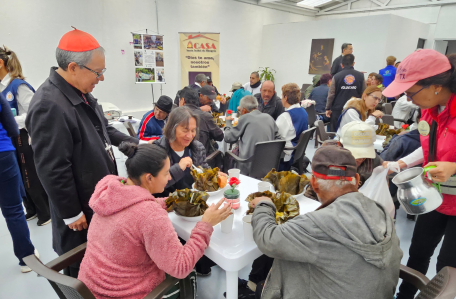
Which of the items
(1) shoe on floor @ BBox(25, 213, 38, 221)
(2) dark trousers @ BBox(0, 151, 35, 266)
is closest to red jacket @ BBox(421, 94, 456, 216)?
(2) dark trousers @ BBox(0, 151, 35, 266)

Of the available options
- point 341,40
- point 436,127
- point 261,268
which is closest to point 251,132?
point 261,268

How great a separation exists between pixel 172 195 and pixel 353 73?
4.13m

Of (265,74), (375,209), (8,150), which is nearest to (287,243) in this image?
(375,209)

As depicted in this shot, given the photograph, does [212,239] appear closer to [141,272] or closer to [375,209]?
[141,272]

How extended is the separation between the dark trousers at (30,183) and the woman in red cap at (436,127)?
9.40ft

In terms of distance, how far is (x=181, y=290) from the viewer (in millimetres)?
1237

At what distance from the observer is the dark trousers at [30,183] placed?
244cm

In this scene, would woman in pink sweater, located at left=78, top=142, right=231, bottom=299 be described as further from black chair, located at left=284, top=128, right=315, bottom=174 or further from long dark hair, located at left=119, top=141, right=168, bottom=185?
black chair, located at left=284, top=128, right=315, bottom=174

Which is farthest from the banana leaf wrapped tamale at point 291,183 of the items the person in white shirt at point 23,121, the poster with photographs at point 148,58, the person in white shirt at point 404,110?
the poster with photographs at point 148,58

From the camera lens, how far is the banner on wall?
259 inches

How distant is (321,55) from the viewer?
8.73 m

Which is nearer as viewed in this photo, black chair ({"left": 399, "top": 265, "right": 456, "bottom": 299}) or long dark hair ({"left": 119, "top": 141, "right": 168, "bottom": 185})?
black chair ({"left": 399, "top": 265, "right": 456, "bottom": 299})

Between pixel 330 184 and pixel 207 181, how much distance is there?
2.88 ft

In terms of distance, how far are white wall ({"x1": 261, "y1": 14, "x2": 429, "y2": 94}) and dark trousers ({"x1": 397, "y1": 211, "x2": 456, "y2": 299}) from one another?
7495 mm
